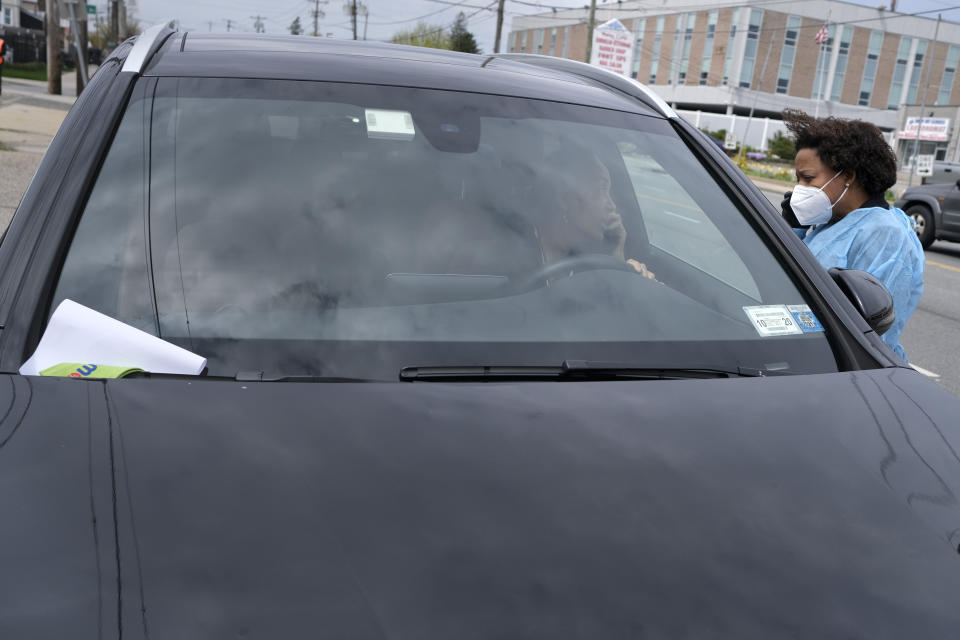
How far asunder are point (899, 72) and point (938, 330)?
274 ft

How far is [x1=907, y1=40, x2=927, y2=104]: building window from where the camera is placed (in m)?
81.1

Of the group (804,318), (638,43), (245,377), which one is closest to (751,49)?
(638,43)

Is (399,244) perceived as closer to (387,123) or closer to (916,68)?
(387,123)

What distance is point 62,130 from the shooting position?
6.45 ft

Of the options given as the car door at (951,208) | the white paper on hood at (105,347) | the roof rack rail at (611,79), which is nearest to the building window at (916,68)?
the car door at (951,208)

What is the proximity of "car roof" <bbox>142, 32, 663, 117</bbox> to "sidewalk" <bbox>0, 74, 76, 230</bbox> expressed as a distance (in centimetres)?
584

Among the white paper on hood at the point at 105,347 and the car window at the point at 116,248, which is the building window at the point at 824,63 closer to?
the car window at the point at 116,248

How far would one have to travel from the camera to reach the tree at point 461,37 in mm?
92500

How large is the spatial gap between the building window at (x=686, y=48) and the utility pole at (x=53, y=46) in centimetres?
6333

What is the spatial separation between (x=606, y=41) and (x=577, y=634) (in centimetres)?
3048

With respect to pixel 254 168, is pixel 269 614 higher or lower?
lower

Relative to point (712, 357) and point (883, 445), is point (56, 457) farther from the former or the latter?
point (883, 445)

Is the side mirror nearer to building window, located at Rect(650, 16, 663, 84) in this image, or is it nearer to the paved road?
the paved road

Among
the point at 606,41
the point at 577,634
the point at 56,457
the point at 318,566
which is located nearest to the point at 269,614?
the point at 318,566
